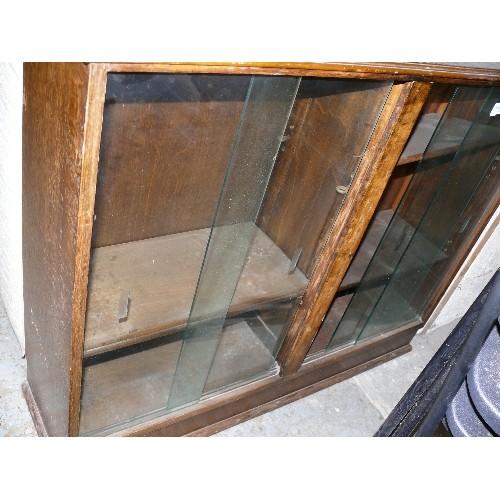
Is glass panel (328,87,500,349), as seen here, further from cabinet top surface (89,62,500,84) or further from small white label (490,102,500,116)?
cabinet top surface (89,62,500,84)

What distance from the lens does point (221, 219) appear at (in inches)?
50.9

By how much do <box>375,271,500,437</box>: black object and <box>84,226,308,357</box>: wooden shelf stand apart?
84 centimetres

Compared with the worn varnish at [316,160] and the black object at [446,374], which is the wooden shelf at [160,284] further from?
the black object at [446,374]

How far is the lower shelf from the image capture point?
167 cm

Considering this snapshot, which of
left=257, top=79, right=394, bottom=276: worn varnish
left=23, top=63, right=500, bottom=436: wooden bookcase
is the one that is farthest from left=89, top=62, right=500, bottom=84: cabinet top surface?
left=257, top=79, right=394, bottom=276: worn varnish

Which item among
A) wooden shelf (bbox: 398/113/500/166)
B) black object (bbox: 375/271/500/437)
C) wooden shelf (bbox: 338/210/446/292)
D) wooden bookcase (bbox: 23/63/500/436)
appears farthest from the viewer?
wooden shelf (bbox: 338/210/446/292)

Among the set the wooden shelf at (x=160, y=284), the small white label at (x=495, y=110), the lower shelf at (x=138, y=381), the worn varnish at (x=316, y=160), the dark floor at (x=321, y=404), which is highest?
the small white label at (x=495, y=110)

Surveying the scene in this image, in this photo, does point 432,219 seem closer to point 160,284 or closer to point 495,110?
point 495,110

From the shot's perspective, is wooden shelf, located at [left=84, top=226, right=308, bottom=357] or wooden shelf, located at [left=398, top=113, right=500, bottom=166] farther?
wooden shelf, located at [left=398, top=113, right=500, bottom=166]

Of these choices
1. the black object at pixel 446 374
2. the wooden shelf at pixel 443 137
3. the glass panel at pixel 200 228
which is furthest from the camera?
the wooden shelf at pixel 443 137

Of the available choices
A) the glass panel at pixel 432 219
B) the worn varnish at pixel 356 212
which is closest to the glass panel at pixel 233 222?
the worn varnish at pixel 356 212

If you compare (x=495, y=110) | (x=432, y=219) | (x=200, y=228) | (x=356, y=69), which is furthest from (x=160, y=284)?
(x=495, y=110)

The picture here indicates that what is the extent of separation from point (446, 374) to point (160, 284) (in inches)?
43.1

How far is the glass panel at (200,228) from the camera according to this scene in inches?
53.6
